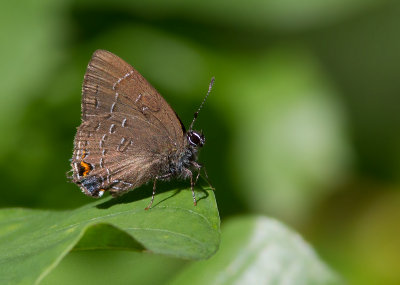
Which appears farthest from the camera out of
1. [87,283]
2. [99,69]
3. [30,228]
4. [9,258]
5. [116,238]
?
[87,283]

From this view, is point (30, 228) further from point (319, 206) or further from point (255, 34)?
point (255, 34)

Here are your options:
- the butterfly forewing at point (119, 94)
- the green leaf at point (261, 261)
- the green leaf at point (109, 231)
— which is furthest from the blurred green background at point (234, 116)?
the green leaf at point (109, 231)

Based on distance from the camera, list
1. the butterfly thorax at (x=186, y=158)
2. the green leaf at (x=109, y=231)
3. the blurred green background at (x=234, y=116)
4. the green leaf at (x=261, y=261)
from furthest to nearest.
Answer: the blurred green background at (x=234, y=116), the butterfly thorax at (x=186, y=158), the green leaf at (x=261, y=261), the green leaf at (x=109, y=231)

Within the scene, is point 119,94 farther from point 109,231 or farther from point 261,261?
point 109,231

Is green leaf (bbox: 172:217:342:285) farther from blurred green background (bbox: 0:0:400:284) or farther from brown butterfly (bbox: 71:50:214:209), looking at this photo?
blurred green background (bbox: 0:0:400:284)

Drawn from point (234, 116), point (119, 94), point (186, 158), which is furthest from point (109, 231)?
point (234, 116)

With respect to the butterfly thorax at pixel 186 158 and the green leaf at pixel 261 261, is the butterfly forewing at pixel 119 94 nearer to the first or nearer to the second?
the butterfly thorax at pixel 186 158

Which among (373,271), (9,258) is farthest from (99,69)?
(373,271)
